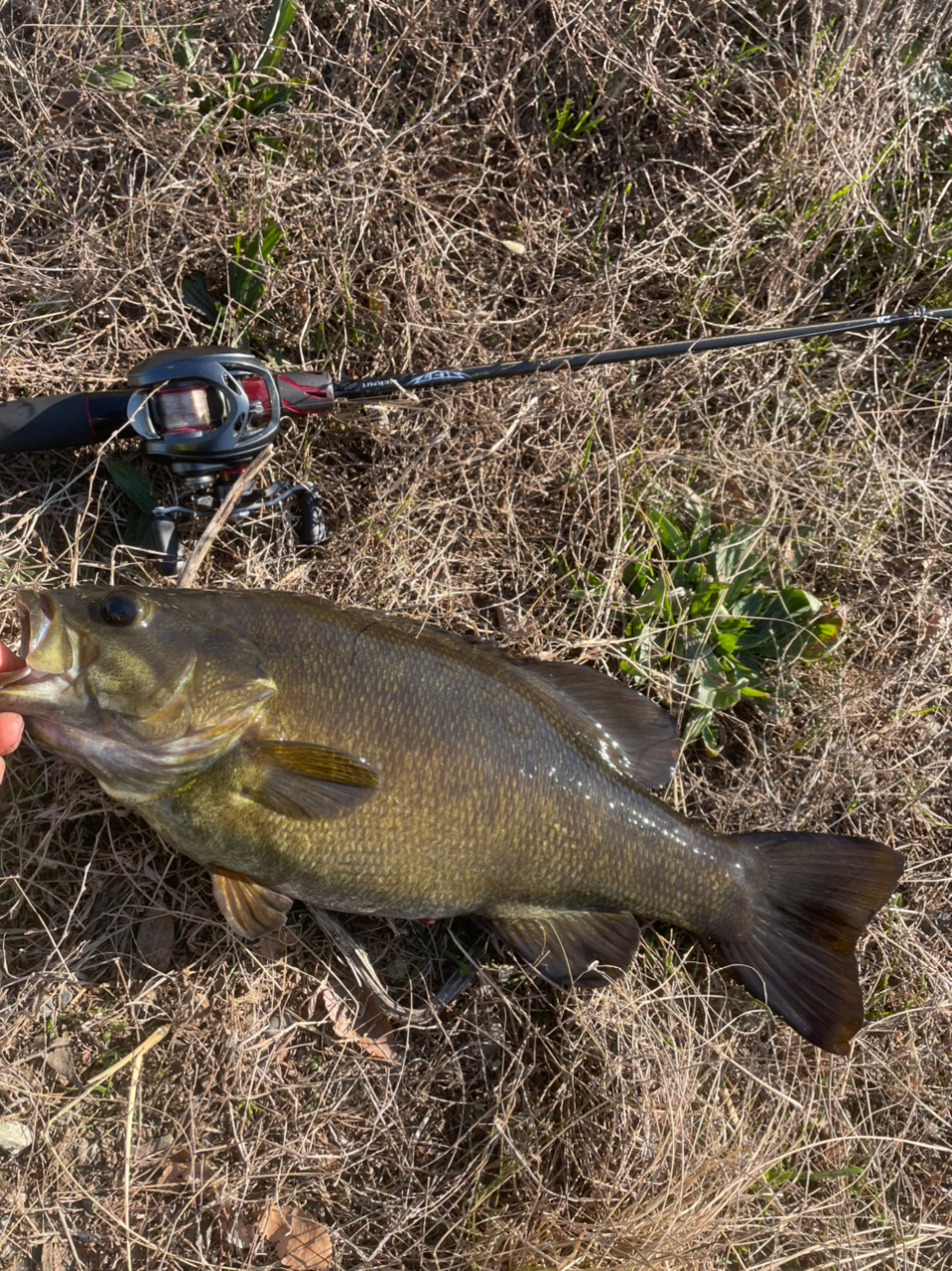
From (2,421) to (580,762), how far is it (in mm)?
2107

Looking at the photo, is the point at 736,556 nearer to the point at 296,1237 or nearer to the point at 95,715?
the point at 95,715

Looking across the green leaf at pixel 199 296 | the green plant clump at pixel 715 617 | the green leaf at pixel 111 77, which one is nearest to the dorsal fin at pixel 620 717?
the green plant clump at pixel 715 617

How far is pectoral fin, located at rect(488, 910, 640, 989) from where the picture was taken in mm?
2629

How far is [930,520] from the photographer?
3.34 metres

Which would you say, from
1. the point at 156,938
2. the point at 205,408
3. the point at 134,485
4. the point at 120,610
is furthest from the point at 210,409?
the point at 156,938

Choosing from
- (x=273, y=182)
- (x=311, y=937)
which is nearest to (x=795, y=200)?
(x=273, y=182)

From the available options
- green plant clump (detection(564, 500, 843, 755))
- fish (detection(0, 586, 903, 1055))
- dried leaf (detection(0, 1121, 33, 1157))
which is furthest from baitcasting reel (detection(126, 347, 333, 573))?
dried leaf (detection(0, 1121, 33, 1157))

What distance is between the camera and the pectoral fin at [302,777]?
2.30 meters

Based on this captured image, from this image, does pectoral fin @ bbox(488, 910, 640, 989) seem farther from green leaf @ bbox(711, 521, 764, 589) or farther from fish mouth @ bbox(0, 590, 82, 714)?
fish mouth @ bbox(0, 590, 82, 714)

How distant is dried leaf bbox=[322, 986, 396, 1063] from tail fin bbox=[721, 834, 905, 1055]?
119cm

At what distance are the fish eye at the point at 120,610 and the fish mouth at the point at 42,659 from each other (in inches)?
3.7

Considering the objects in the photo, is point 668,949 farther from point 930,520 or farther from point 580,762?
point 930,520

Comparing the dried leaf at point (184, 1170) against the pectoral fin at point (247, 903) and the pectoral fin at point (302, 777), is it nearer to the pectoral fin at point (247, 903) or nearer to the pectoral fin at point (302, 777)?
the pectoral fin at point (247, 903)

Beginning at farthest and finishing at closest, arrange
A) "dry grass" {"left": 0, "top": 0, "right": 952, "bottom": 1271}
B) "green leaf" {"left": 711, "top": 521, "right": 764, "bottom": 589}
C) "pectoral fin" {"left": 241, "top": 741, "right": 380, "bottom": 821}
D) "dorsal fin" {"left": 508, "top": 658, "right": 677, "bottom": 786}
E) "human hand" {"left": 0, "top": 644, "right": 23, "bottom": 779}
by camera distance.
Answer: "green leaf" {"left": 711, "top": 521, "right": 764, "bottom": 589}, "dry grass" {"left": 0, "top": 0, "right": 952, "bottom": 1271}, "dorsal fin" {"left": 508, "top": 658, "right": 677, "bottom": 786}, "human hand" {"left": 0, "top": 644, "right": 23, "bottom": 779}, "pectoral fin" {"left": 241, "top": 741, "right": 380, "bottom": 821}
